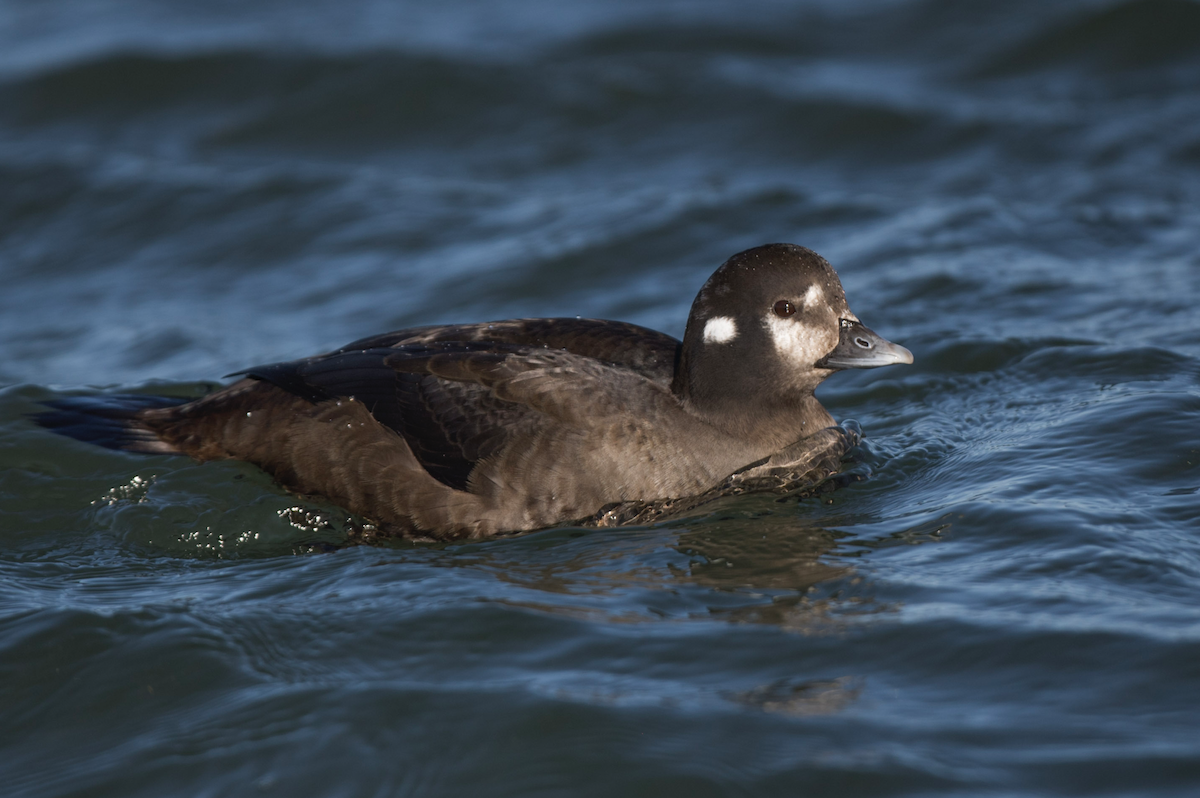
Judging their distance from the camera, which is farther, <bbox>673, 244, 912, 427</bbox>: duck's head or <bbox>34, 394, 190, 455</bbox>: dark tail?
<bbox>34, 394, 190, 455</bbox>: dark tail

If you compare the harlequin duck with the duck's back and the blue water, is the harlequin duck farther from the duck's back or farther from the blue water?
the blue water

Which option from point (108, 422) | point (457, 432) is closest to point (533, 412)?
point (457, 432)

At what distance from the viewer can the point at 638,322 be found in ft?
27.6

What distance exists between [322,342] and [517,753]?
4.80 m

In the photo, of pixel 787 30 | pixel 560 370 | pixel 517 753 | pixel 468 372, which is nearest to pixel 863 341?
pixel 560 370

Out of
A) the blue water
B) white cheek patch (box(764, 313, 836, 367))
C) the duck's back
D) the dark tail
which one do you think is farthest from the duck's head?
the dark tail

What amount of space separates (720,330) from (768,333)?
21 cm

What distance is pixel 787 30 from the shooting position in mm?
12766

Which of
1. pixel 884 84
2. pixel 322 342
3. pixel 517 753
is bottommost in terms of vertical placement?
pixel 517 753

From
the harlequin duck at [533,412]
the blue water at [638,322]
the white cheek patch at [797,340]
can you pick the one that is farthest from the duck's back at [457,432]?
the white cheek patch at [797,340]

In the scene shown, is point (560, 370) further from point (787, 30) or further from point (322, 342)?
point (787, 30)

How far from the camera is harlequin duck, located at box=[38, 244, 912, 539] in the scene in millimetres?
5480

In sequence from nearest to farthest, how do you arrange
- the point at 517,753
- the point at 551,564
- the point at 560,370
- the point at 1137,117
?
the point at 517,753
the point at 551,564
the point at 560,370
the point at 1137,117

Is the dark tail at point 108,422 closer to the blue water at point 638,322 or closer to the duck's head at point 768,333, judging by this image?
the blue water at point 638,322
